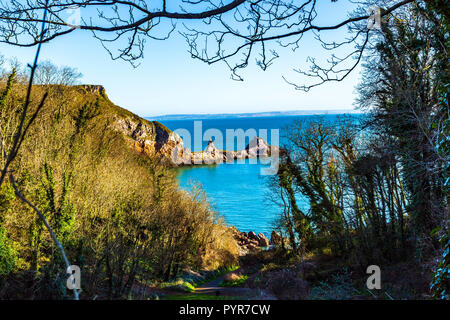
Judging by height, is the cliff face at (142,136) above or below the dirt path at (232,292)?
above

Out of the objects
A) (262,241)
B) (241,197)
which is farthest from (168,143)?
(262,241)

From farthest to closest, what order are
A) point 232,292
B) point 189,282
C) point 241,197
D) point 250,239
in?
point 241,197
point 250,239
point 189,282
point 232,292

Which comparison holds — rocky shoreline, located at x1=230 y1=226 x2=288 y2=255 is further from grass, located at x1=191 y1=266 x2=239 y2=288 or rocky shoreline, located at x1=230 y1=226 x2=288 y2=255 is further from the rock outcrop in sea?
the rock outcrop in sea

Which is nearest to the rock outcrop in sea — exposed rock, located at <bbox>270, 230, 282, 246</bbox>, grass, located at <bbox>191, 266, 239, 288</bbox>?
exposed rock, located at <bbox>270, 230, 282, 246</bbox>

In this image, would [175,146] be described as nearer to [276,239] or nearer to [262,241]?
[262,241]

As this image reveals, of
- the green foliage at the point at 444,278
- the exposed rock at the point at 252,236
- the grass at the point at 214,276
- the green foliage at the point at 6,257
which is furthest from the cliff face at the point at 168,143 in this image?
the green foliage at the point at 444,278

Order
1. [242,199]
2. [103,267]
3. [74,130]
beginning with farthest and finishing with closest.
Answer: [242,199] → [74,130] → [103,267]

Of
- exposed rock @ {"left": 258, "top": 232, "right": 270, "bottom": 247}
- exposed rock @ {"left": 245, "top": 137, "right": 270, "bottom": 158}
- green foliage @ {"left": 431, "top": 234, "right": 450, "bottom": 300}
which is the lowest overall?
exposed rock @ {"left": 258, "top": 232, "right": 270, "bottom": 247}

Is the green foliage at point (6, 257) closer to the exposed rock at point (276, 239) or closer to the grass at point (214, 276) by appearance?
the grass at point (214, 276)

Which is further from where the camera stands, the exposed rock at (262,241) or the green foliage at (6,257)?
the exposed rock at (262,241)
